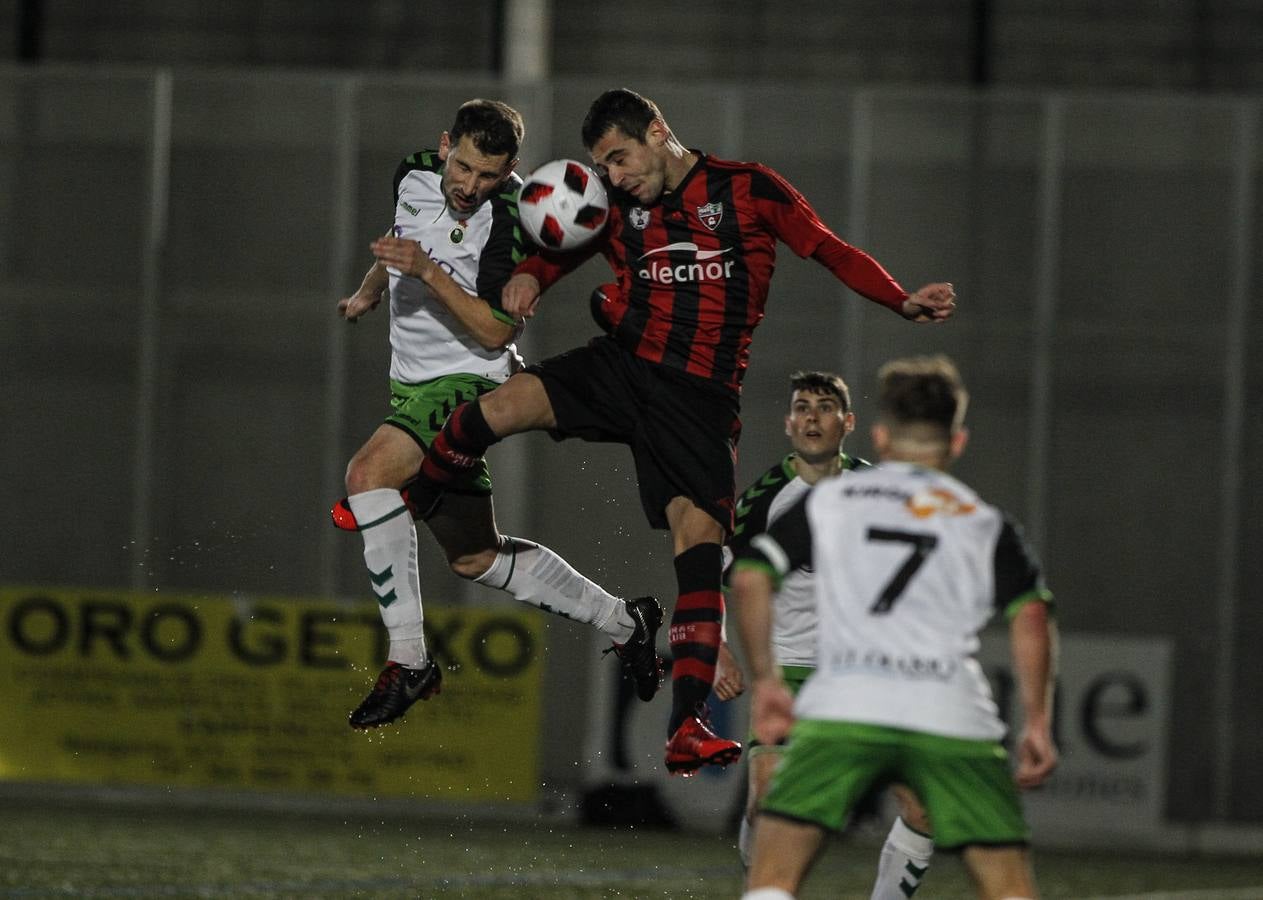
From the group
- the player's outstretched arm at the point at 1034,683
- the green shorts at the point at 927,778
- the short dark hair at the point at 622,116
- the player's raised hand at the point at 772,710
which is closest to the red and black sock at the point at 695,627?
the short dark hair at the point at 622,116

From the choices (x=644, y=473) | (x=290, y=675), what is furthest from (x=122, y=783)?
(x=644, y=473)

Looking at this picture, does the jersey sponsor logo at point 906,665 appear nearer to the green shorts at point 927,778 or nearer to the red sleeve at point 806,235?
the green shorts at point 927,778

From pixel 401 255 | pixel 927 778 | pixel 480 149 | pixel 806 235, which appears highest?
pixel 480 149

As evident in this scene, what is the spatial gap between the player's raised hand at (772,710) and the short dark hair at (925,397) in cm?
68

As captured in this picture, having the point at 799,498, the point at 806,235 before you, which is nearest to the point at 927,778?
the point at 806,235

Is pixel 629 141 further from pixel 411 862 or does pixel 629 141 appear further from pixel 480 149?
pixel 411 862

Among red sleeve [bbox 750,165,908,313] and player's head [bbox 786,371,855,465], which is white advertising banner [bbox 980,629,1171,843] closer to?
player's head [bbox 786,371,855,465]

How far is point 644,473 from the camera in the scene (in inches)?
267

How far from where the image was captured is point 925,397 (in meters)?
4.69

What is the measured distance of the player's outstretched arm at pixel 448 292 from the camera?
6.40 meters

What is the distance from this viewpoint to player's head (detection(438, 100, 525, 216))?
260 inches

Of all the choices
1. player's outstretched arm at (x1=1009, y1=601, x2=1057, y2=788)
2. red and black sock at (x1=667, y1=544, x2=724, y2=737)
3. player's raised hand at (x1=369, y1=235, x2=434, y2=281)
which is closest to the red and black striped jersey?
player's raised hand at (x1=369, y1=235, x2=434, y2=281)

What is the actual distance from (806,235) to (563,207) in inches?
31.5

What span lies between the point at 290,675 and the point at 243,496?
1.50m
